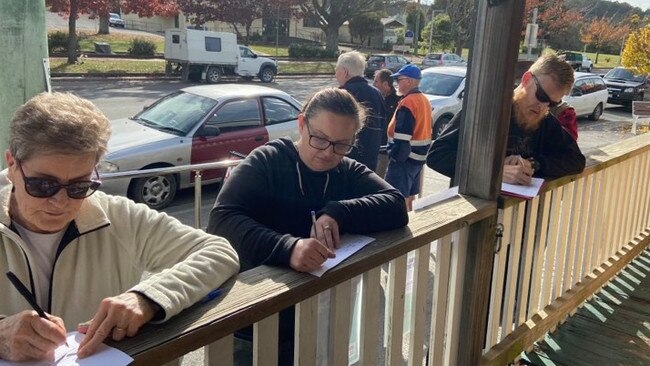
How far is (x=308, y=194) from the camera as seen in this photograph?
2119 millimetres

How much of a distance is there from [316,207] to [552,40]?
4909 cm

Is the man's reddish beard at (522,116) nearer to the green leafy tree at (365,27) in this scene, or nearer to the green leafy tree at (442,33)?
the green leafy tree at (442,33)

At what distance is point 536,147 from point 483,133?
0.74 meters

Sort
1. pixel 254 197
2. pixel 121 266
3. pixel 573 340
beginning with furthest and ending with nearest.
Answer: pixel 573 340, pixel 254 197, pixel 121 266

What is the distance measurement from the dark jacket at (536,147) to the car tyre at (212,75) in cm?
2426

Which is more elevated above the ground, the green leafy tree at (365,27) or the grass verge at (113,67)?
the green leafy tree at (365,27)

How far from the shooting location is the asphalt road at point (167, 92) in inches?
312

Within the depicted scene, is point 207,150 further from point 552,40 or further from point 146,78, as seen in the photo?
point 552,40

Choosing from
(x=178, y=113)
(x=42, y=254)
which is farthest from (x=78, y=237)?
(x=178, y=113)

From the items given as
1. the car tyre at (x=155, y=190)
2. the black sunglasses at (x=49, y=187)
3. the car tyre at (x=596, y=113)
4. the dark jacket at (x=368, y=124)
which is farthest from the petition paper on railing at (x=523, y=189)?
the car tyre at (x=596, y=113)

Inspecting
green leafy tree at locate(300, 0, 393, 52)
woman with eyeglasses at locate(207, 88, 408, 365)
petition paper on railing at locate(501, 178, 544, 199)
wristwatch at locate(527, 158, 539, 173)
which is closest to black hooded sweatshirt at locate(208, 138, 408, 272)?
woman with eyeglasses at locate(207, 88, 408, 365)

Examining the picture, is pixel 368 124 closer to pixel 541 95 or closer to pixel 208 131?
pixel 541 95

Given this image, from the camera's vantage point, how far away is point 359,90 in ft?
18.3

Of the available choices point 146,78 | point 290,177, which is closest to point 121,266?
point 290,177
